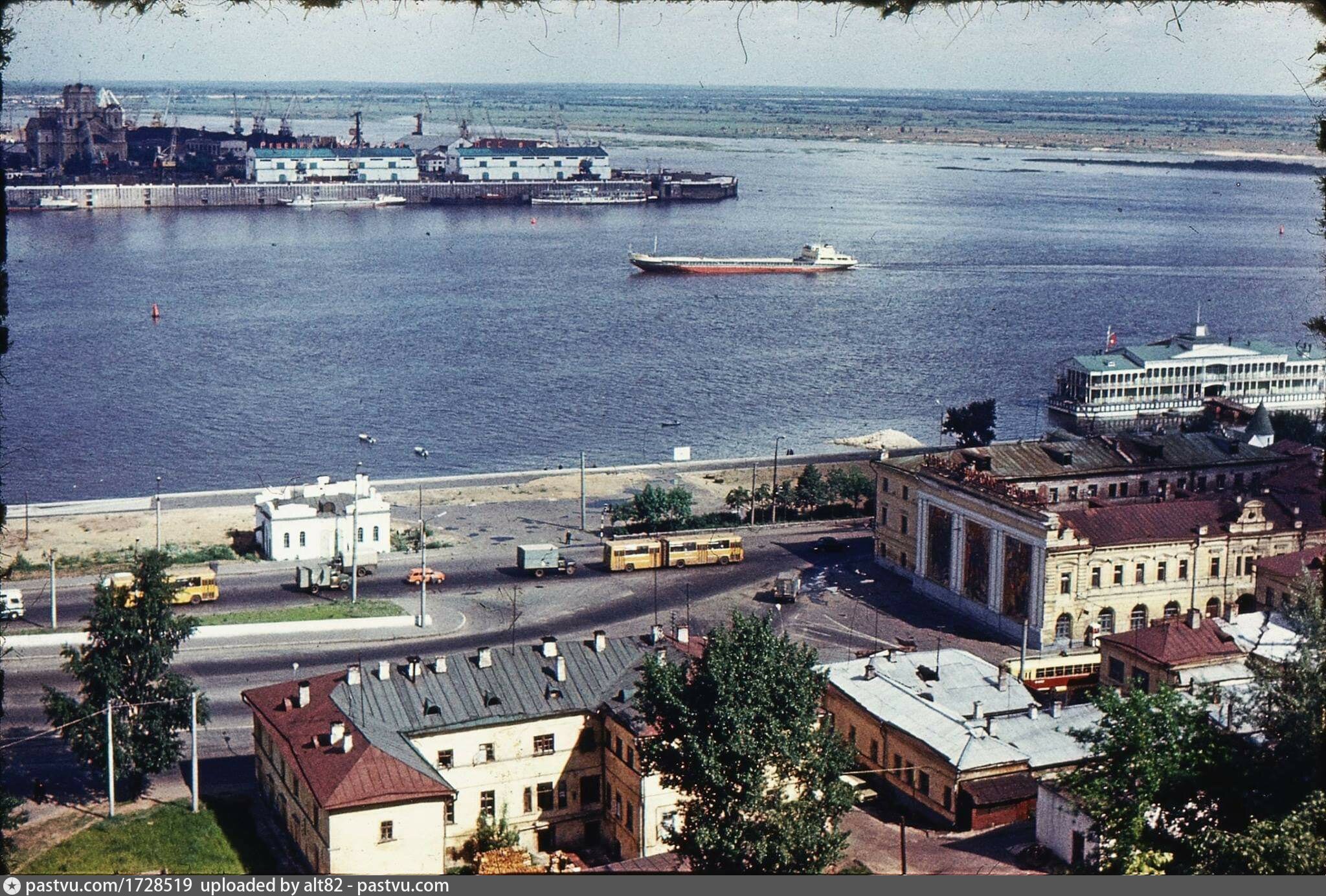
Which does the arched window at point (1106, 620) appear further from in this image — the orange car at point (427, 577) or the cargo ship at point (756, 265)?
the cargo ship at point (756, 265)

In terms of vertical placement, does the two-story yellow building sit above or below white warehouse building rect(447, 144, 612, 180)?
below

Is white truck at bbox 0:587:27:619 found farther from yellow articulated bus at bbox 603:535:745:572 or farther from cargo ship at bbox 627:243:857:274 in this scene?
cargo ship at bbox 627:243:857:274

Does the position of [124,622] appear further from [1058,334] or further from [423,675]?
[1058,334]

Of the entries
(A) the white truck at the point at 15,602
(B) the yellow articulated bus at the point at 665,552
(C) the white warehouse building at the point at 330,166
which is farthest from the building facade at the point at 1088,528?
(C) the white warehouse building at the point at 330,166

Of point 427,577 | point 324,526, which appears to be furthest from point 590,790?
point 324,526

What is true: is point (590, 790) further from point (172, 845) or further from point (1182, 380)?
point (1182, 380)

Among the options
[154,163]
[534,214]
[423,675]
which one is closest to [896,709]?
[423,675]

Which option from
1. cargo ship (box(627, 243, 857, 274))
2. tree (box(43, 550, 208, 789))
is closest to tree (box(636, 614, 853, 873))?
tree (box(43, 550, 208, 789))
